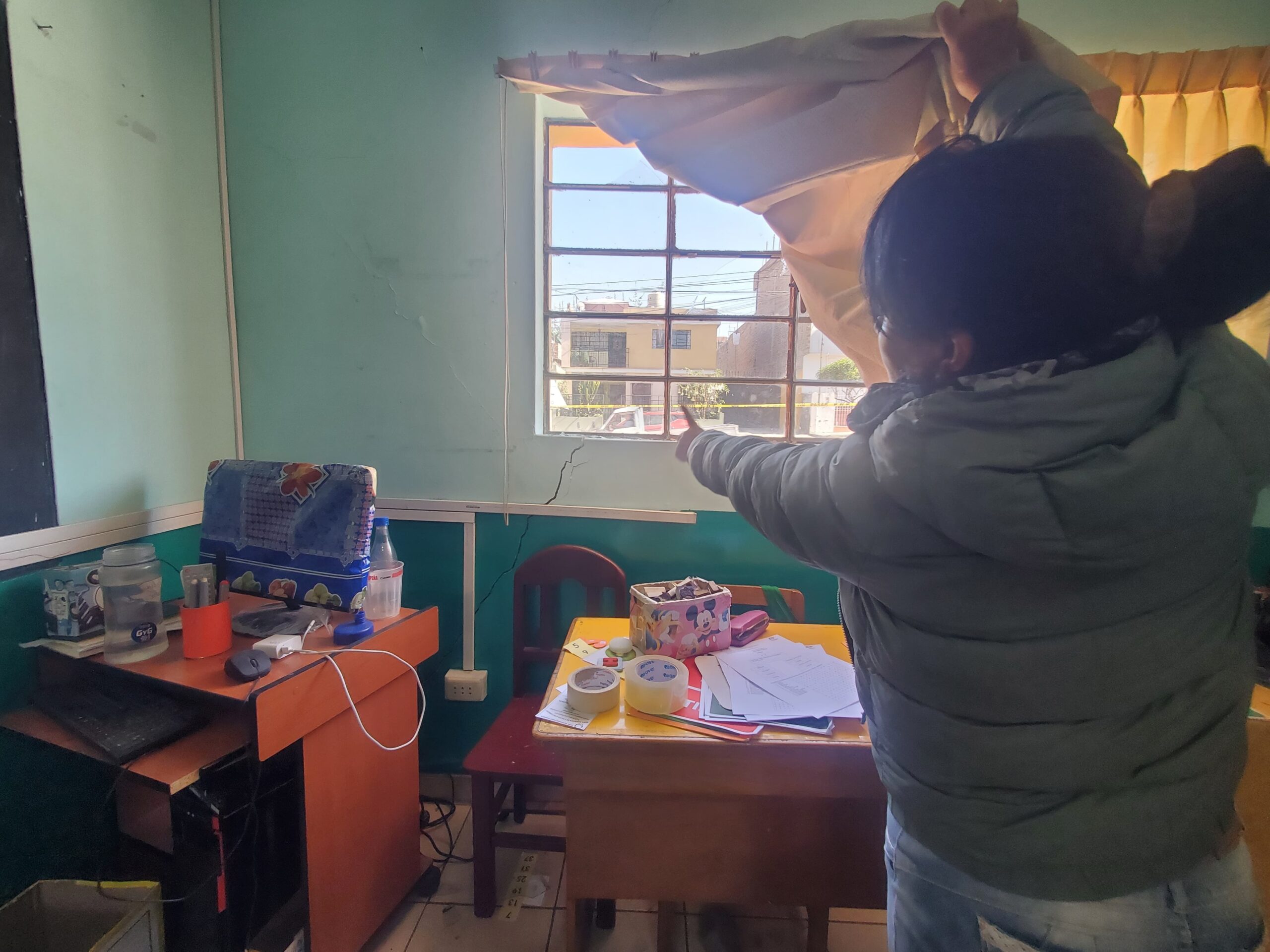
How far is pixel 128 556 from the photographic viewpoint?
124 centimetres

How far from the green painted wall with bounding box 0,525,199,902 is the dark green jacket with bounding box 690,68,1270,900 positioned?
1.64 meters

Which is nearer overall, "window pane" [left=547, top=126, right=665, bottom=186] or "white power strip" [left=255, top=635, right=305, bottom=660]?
"white power strip" [left=255, top=635, right=305, bottom=660]

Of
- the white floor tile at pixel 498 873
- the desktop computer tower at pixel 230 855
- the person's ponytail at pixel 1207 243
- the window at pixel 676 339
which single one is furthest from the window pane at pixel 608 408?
the person's ponytail at pixel 1207 243

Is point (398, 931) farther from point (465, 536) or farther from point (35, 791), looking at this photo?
point (465, 536)

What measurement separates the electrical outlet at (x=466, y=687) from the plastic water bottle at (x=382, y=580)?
45cm

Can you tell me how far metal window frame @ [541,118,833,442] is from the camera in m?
1.81

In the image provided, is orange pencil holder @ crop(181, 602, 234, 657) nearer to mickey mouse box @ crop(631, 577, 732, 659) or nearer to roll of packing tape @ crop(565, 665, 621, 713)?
roll of packing tape @ crop(565, 665, 621, 713)

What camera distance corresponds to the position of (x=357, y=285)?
1.73 metres

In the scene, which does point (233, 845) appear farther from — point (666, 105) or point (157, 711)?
point (666, 105)

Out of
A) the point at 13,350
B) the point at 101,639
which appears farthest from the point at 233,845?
the point at 13,350

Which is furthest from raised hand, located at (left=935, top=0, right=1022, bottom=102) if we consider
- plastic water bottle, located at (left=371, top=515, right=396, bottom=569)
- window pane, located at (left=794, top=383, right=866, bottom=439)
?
plastic water bottle, located at (left=371, top=515, right=396, bottom=569)

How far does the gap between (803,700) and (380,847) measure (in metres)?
1.13

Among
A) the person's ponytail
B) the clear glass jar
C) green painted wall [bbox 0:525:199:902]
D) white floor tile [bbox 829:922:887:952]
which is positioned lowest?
white floor tile [bbox 829:922:887:952]

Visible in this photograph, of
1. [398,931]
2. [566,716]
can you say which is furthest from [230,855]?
[566,716]
